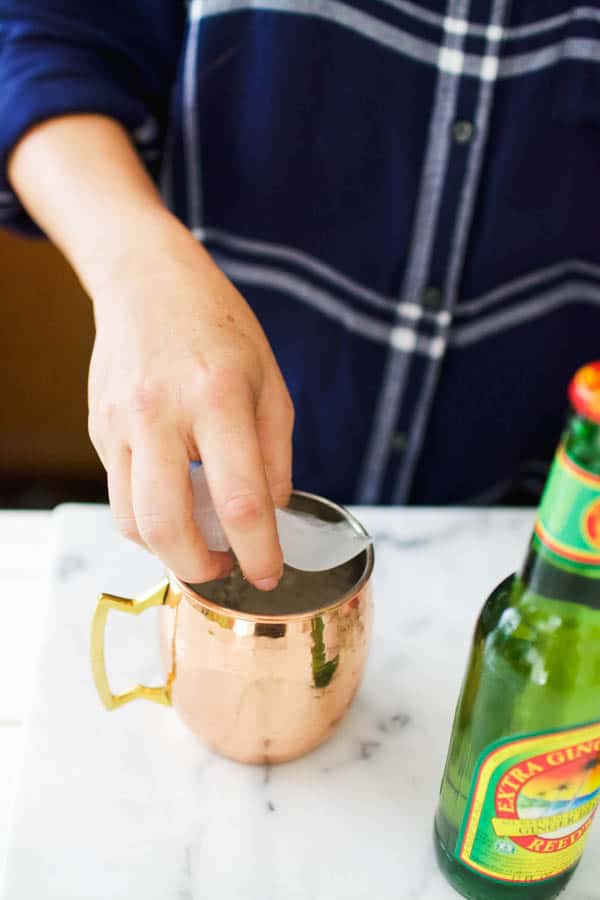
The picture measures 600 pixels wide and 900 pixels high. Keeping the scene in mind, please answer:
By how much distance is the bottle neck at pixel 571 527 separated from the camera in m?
0.32

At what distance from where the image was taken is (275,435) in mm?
480

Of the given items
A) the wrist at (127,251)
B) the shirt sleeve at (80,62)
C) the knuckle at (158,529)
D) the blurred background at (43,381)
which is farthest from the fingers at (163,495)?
the blurred background at (43,381)

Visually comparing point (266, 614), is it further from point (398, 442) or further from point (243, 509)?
point (398, 442)

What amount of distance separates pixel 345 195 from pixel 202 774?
1.55 feet

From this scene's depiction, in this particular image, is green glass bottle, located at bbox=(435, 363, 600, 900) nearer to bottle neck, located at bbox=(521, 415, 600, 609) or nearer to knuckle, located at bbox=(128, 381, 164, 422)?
bottle neck, located at bbox=(521, 415, 600, 609)

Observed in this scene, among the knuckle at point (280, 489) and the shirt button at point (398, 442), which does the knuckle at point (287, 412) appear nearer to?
the knuckle at point (280, 489)

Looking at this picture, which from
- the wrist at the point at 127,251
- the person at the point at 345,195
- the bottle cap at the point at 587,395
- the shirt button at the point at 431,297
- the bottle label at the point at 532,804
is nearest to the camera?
the bottle cap at the point at 587,395

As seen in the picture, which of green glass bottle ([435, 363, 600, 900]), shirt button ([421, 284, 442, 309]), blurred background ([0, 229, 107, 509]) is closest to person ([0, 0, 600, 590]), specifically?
shirt button ([421, 284, 442, 309])

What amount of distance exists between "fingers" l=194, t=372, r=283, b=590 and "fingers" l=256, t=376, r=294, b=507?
0.04 m

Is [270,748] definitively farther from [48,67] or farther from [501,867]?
[48,67]

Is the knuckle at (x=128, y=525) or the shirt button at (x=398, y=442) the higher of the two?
the knuckle at (x=128, y=525)

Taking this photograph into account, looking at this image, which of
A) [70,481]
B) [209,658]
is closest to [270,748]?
[209,658]

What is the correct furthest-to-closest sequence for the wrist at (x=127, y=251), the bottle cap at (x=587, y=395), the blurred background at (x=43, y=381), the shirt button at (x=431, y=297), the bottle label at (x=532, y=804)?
the blurred background at (x=43, y=381) < the shirt button at (x=431, y=297) < the wrist at (x=127, y=251) < the bottle label at (x=532, y=804) < the bottle cap at (x=587, y=395)

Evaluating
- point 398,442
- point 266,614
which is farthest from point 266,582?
point 398,442
